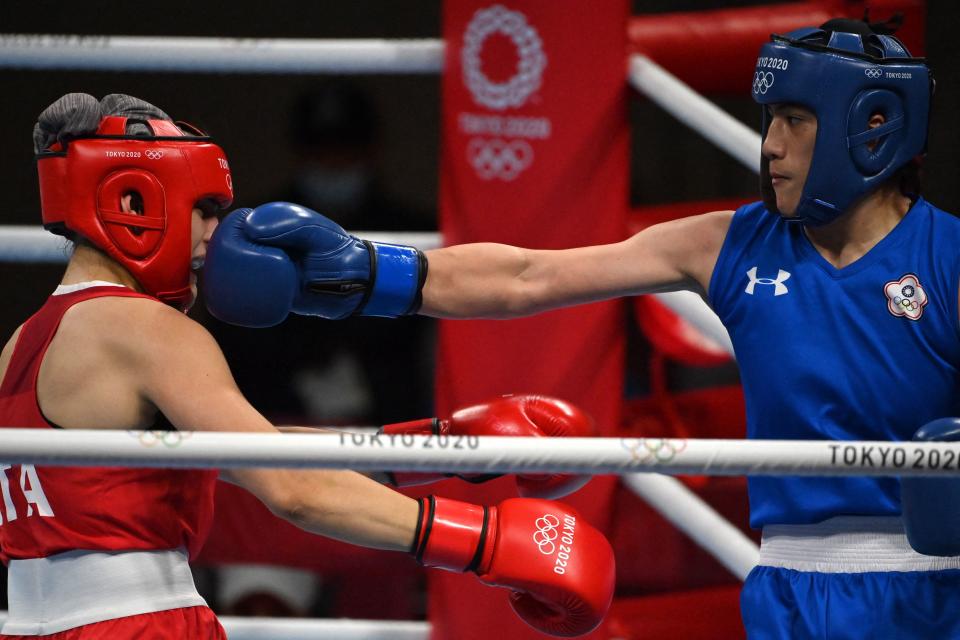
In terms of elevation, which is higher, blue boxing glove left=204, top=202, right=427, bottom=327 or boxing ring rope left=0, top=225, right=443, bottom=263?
blue boxing glove left=204, top=202, right=427, bottom=327

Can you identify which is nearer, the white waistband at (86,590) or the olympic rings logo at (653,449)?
the olympic rings logo at (653,449)

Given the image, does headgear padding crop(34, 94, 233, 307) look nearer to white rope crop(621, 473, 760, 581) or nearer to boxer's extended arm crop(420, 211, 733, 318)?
boxer's extended arm crop(420, 211, 733, 318)

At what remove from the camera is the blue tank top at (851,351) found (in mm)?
1601

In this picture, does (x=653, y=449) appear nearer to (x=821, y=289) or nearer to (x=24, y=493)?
(x=821, y=289)

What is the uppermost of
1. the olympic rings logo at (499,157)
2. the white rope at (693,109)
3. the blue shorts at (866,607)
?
the white rope at (693,109)

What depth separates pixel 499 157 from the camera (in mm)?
2221

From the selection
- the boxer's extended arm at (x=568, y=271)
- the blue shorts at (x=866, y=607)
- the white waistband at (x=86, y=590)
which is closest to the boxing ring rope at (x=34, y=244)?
the boxer's extended arm at (x=568, y=271)

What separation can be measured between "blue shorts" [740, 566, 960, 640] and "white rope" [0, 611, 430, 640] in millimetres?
863

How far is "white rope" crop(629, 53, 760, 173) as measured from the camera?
7.11 ft

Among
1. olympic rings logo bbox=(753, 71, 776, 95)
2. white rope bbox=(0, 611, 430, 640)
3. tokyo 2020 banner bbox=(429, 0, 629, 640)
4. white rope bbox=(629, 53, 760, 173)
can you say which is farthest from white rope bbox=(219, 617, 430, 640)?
olympic rings logo bbox=(753, 71, 776, 95)

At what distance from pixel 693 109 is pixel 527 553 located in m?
0.99

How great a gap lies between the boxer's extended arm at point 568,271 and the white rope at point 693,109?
15.5 inches

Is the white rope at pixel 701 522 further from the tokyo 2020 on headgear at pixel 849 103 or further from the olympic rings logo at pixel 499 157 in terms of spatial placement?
the tokyo 2020 on headgear at pixel 849 103

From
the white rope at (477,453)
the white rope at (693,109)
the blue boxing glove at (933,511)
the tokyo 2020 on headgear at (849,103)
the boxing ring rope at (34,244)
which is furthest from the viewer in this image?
the boxing ring rope at (34,244)
